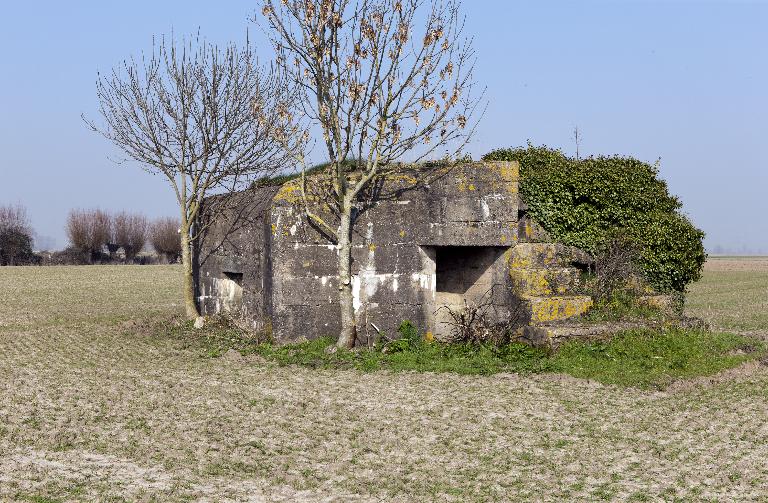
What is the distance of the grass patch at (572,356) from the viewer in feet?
32.7

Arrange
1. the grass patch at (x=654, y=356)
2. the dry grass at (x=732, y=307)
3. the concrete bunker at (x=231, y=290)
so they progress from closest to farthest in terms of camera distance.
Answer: the grass patch at (x=654, y=356) → the dry grass at (x=732, y=307) → the concrete bunker at (x=231, y=290)

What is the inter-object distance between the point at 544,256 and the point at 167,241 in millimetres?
53926

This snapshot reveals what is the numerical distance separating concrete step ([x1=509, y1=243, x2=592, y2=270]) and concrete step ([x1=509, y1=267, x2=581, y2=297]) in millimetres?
98

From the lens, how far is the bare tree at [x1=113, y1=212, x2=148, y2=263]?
61.6 meters

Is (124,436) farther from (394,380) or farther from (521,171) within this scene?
(521,171)

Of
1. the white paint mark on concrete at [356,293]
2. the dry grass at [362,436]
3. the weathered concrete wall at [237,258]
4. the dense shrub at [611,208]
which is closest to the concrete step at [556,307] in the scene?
the dense shrub at [611,208]

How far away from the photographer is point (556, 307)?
37.8ft

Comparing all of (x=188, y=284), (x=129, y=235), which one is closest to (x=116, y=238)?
(x=129, y=235)

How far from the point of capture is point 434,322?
12.2m

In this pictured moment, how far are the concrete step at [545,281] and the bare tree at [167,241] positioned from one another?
50.8m

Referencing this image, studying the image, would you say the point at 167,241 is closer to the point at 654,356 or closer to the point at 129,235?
the point at 129,235

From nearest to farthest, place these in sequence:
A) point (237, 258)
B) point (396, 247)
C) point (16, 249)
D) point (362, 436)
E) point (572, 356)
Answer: point (362, 436) → point (572, 356) → point (396, 247) → point (237, 258) → point (16, 249)

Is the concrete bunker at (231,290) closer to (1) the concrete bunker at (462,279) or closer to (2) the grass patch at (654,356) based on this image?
(1) the concrete bunker at (462,279)

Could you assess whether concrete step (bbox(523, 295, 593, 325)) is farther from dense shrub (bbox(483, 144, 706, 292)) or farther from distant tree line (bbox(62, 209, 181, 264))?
distant tree line (bbox(62, 209, 181, 264))
